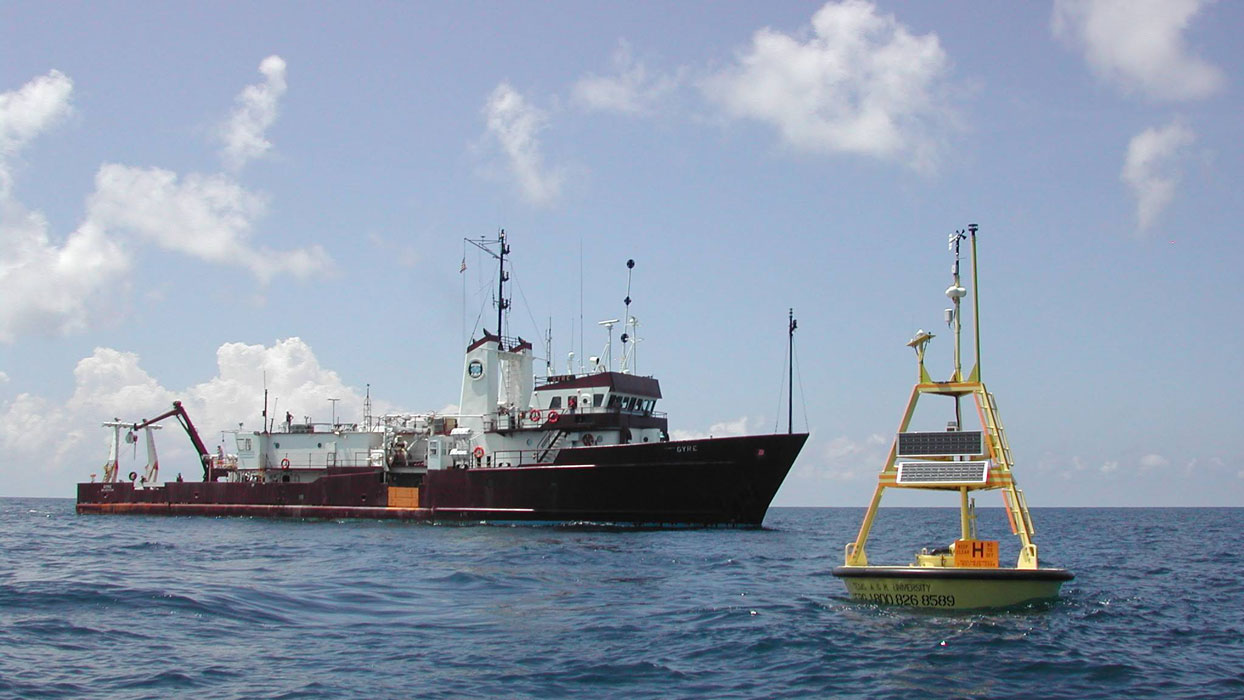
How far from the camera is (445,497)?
50.1m

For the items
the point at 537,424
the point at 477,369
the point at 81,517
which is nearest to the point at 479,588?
the point at 537,424

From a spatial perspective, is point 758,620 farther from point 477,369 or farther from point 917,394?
point 477,369

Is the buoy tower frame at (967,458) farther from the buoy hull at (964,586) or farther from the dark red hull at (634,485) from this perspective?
the dark red hull at (634,485)

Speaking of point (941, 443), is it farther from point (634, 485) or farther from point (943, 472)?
point (634, 485)

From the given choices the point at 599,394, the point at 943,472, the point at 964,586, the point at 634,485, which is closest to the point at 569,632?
the point at 964,586

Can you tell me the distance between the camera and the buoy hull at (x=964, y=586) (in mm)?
18188

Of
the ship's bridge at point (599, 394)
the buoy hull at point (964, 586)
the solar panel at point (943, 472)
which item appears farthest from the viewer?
the ship's bridge at point (599, 394)

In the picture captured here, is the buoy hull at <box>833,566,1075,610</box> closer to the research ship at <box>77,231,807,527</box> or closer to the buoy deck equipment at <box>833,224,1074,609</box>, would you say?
the buoy deck equipment at <box>833,224,1074,609</box>

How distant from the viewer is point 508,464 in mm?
50500

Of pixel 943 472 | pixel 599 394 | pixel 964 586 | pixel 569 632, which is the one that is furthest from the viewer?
pixel 599 394

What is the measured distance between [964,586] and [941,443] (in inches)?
104

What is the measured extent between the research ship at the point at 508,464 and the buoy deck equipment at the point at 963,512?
948 inches

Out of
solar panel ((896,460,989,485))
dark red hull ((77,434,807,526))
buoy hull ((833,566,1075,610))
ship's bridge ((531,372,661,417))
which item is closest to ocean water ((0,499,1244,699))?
buoy hull ((833,566,1075,610))

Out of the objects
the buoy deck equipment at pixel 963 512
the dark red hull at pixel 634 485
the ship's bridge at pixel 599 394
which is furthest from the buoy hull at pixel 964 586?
the ship's bridge at pixel 599 394
